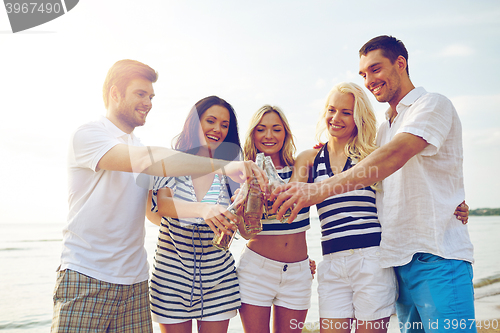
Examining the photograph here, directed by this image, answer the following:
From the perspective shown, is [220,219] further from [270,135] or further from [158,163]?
[270,135]

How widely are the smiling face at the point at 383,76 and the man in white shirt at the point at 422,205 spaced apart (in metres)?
0.12

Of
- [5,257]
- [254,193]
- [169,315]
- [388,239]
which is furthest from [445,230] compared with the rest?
[5,257]

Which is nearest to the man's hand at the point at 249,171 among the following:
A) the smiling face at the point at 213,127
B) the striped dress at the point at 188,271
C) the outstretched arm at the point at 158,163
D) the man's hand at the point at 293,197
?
the outstretched arm at the point at 158,163

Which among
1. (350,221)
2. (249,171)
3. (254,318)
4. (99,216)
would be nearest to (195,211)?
(249,171)

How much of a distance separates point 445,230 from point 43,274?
12610 mm

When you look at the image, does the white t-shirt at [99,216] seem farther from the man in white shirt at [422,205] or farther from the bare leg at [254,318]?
the man in white shirt at [422,205]

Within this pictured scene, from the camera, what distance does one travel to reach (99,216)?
2490 mm

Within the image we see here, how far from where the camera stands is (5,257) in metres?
14.6

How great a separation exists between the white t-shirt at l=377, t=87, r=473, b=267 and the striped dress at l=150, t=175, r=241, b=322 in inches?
51.2

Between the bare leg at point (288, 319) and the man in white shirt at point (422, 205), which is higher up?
the man in white shirt at point (422, 205)

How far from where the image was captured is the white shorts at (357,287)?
8.55ft

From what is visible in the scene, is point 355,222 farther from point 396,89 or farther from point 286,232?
point 396,89

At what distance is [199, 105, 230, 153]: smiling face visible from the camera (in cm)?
318

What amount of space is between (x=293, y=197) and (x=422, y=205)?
3.34ft
